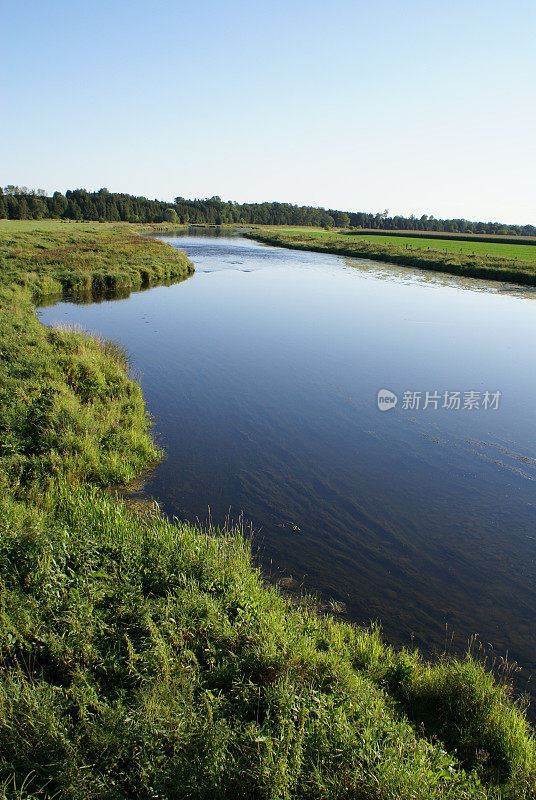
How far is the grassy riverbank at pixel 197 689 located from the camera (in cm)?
323

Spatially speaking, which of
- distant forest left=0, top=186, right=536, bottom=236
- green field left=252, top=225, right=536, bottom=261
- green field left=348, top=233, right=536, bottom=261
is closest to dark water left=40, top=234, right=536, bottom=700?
green field left=348, top=233, right=536, bottom=261

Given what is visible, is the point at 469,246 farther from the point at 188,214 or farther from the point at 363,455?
the point at 188,214

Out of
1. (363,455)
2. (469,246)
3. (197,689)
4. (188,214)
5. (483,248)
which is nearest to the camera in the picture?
(197,689)

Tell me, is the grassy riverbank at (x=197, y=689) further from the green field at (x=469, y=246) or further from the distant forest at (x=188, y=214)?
the distant forest at (x=188, y=214)

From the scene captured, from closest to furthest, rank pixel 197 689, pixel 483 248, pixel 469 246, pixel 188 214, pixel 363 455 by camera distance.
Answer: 1. pixel 197 689
2. pixel 363 455
3. pixel 483 248
4. pixel 469 246
5. pixel 188 214

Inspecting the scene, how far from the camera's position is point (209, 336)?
20531 millimetres

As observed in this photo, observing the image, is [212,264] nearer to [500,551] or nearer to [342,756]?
[500,551]

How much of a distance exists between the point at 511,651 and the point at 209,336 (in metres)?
17.1

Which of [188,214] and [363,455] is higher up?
[188,214]

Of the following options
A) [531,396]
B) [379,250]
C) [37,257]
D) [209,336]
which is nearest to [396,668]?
[531,396]

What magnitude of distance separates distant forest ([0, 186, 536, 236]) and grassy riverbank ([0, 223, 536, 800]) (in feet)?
426

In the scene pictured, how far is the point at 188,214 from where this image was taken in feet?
570

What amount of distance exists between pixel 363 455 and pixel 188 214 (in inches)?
7132

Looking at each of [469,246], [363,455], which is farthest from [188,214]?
[363,455]
